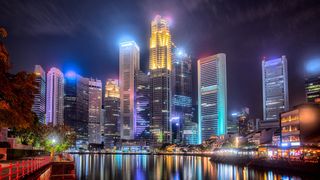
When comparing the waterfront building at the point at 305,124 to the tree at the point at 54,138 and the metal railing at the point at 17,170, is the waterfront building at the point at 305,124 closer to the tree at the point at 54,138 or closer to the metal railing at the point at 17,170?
the tree at the point at 54,138

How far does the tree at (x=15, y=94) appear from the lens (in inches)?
703

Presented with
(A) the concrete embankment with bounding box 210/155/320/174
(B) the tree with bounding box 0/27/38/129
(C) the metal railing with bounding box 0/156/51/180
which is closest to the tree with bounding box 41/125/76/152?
(A) the concrete embankment with bounding box 210/155/320/174

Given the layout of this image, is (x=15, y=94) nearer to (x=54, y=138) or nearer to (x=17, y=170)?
(x=17, y=170)

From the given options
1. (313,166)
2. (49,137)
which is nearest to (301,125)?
(313,166)

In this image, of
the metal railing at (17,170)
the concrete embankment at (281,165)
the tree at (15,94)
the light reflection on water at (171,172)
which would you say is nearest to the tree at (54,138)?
the light reflection on water at (171,172)

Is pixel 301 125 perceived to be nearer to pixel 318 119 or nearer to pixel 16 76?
pixel 318 119

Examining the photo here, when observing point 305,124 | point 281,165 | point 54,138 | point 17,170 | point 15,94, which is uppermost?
point 15,94

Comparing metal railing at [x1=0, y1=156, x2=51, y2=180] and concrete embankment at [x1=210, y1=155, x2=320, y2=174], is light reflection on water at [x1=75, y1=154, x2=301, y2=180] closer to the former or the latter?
concrete embankment at [x1=210, y1=155, x2=320, y2=174]

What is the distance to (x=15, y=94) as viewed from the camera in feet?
63.5

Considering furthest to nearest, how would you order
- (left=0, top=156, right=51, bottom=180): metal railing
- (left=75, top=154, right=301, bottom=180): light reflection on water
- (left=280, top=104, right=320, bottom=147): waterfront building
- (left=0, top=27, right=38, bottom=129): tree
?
(left=280, top=104, right=320, bottom=147): waterfront building < (left=75, top=154, right=301, bottom=180): light reflection on water < (left=0, top=156, right=51, bottom=180): metal railing < (left=0, top=27, right=38, bottom=129): tree

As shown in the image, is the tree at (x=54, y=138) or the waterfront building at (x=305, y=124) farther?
the waterfront building at (x=305, y=124)

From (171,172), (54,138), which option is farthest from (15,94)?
(54,138)

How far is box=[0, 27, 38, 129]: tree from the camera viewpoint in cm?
1784

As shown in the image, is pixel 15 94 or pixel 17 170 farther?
pixel 17 170
